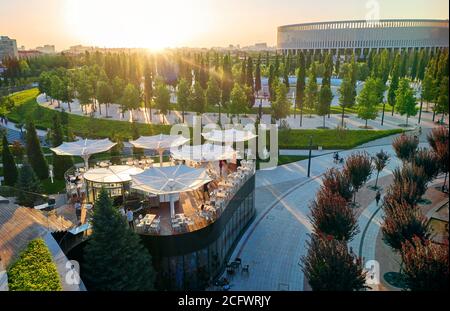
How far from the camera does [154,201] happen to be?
16.1 metres

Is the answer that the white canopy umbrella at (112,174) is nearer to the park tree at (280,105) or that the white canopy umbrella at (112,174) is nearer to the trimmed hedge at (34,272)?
the trimmed hedge at (34,272)

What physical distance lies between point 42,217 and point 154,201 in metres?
4.36

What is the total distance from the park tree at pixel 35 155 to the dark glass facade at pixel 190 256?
1567 centimetres

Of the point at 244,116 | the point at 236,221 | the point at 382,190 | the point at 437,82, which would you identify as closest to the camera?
the point at 236,221

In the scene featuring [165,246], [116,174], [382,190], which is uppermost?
Answer: [116,174]

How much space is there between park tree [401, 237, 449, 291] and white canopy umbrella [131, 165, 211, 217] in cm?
772

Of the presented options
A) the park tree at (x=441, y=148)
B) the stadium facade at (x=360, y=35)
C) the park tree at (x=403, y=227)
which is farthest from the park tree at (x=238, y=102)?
the stadium facade at (x=360, y=35)

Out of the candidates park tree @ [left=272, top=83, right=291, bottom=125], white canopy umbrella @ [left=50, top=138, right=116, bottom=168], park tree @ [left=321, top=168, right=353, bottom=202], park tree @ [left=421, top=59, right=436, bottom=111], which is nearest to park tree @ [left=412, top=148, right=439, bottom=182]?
park tree @ [left=321, top=168, right=353, bottom=202]

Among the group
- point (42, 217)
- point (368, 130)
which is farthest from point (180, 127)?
point (42, 217)

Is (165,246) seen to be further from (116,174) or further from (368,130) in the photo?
(368,130)

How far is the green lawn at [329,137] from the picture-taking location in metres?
33.6

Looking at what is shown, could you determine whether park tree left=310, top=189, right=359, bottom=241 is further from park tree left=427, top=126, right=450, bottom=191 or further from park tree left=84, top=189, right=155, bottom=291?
park tree left=84, top=189, right=155, bottom=291

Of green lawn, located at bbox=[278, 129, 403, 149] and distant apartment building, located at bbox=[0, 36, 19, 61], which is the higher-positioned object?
distant apartment building, located at bbox=[0, 36, 19, 61]

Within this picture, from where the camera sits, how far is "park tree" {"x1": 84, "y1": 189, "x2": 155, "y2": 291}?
11.4 m
